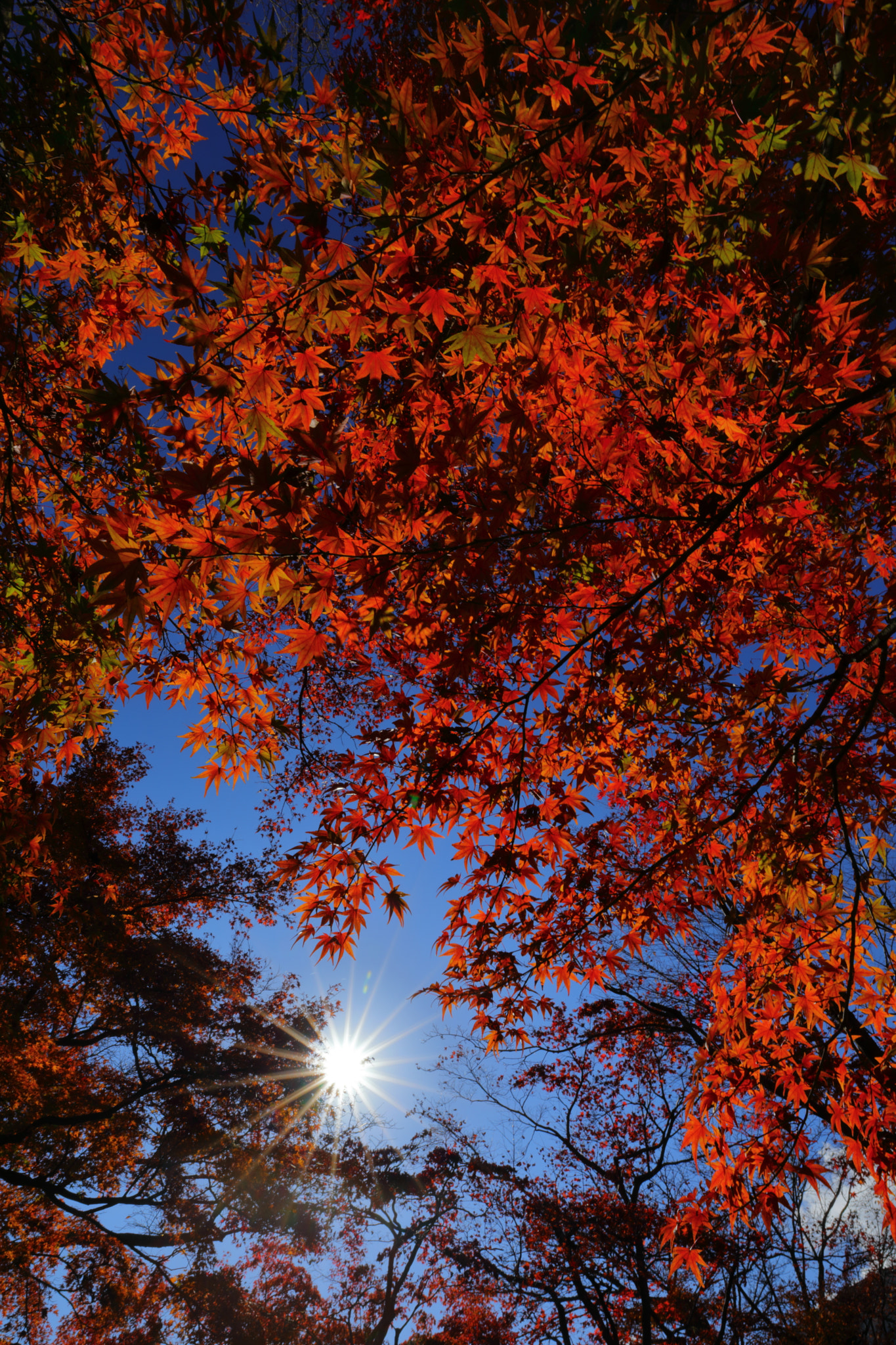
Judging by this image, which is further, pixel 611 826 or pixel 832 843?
pixel 611 826

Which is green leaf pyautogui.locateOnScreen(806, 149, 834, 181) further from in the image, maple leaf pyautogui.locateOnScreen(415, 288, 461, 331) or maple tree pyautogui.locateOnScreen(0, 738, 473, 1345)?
maple tree pyautogui.locateOnScreen(0, 738, 473, 1345)

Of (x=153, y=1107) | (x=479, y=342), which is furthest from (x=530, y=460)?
(x=153, y=1107)

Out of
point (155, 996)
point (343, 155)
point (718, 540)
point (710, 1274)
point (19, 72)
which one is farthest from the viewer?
point (155, 996)

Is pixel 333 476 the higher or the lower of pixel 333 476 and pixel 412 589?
the lower

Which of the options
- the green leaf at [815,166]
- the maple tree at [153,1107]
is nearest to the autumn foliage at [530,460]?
the green leaf at [815,166]

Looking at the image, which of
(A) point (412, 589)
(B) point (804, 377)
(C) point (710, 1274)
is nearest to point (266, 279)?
(A) point (412, 589)

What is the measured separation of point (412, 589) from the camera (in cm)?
350

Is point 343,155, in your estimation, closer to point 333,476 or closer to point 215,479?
point 333,476

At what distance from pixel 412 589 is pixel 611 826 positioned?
109 inches

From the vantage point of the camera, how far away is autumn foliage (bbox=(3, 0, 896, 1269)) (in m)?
2.36

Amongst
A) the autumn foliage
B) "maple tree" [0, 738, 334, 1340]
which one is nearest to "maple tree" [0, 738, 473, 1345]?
"maple tree" [0, 738, 334, 1340]

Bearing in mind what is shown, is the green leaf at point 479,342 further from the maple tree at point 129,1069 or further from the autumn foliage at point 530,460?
the maple tree at point 129,1069

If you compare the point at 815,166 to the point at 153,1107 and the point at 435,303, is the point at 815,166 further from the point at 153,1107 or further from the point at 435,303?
the point at 153,1107

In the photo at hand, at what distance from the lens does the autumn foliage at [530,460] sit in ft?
7.74
